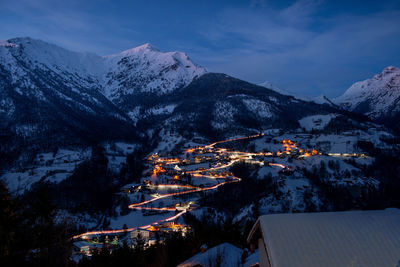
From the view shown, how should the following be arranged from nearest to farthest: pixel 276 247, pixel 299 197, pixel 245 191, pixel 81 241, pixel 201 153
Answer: pixel 276 247
pixel 81 241
pixel 299 197
pixel 245 191
pixel 201 153

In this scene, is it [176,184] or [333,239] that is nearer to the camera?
[333,239]

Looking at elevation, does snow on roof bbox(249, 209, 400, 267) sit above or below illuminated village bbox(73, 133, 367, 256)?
above

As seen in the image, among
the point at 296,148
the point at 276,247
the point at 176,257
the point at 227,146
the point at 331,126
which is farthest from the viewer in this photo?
the point at 331,126

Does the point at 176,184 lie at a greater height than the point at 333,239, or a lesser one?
lesser

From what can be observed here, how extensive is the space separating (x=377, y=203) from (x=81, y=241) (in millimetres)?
84625

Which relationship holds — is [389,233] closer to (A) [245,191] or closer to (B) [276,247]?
(B) [276,247]

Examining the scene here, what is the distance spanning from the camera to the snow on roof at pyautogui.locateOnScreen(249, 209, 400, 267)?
19.7 feet

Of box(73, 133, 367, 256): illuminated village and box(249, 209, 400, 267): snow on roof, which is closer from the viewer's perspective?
box(249, 209, 400, 267): snow on roof

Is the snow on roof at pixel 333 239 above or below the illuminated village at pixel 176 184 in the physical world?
above

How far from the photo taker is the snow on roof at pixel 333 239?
6.02m

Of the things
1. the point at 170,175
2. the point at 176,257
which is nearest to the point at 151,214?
the point at 170,175

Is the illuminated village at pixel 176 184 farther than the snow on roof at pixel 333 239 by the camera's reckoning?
Yes

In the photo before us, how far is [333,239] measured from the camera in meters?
6.45

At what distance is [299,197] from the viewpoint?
71.8 m
